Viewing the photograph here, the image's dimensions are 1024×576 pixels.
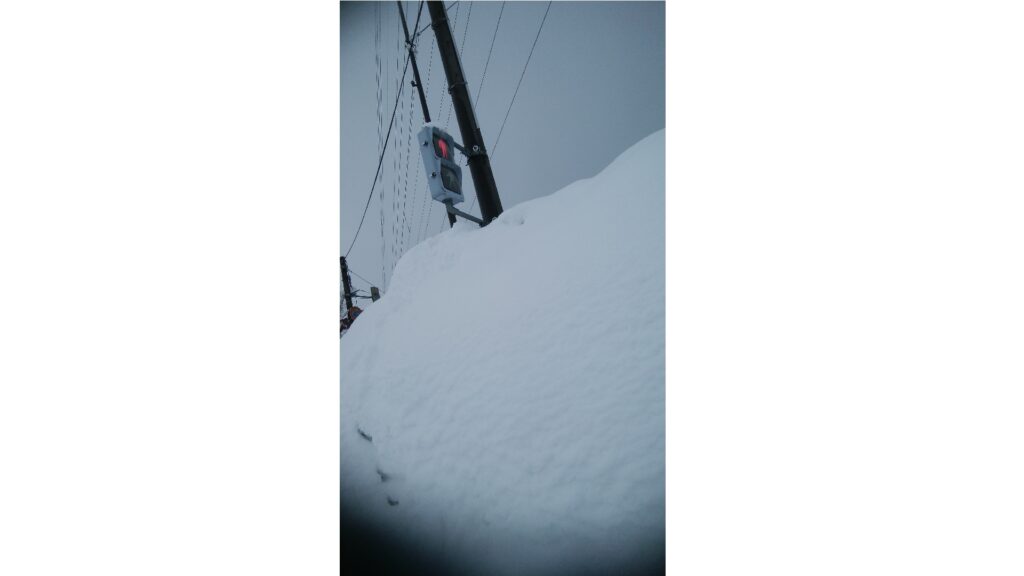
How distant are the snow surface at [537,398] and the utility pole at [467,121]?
556 millimetres

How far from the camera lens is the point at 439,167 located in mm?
1844

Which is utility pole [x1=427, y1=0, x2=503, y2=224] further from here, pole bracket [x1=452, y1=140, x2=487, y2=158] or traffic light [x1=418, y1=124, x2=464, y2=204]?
traffic light [x1=418, y1=124, x2=464, y2=204]

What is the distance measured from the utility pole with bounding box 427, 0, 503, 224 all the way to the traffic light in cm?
18

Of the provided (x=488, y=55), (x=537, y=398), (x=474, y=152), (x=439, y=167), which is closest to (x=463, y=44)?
(x=488, y=55)

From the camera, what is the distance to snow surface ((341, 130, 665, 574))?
3.26 feet

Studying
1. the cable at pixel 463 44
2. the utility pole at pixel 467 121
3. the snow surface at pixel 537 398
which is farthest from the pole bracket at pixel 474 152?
the snow surface at pixel 537 398

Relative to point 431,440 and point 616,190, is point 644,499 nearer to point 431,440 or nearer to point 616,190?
point 431,440

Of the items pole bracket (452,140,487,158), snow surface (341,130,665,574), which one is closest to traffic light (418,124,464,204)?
pole bracket (452,140,487,158)

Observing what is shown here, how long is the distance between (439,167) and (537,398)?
3.77ft

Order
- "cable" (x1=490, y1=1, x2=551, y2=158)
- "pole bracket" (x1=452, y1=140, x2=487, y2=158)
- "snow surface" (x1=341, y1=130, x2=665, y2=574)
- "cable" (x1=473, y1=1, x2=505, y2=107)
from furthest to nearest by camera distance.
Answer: "pole bracket" (x1=452, y1=140, x2=487, y2=158) < "cable" (x1=473, y1=1, x2=505, y2=107) < "cable" (x1=490, y1=1, x2=551, y2=158) < "snow surface" (x1=341, y1=130, x2=665, y2=574)

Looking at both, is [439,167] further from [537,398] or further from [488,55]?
[537,398]

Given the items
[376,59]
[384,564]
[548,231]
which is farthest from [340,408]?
[376,59]

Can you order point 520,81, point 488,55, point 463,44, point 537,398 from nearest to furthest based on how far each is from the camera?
point 537,398, point 520,81, point 488,55, point 463,44
